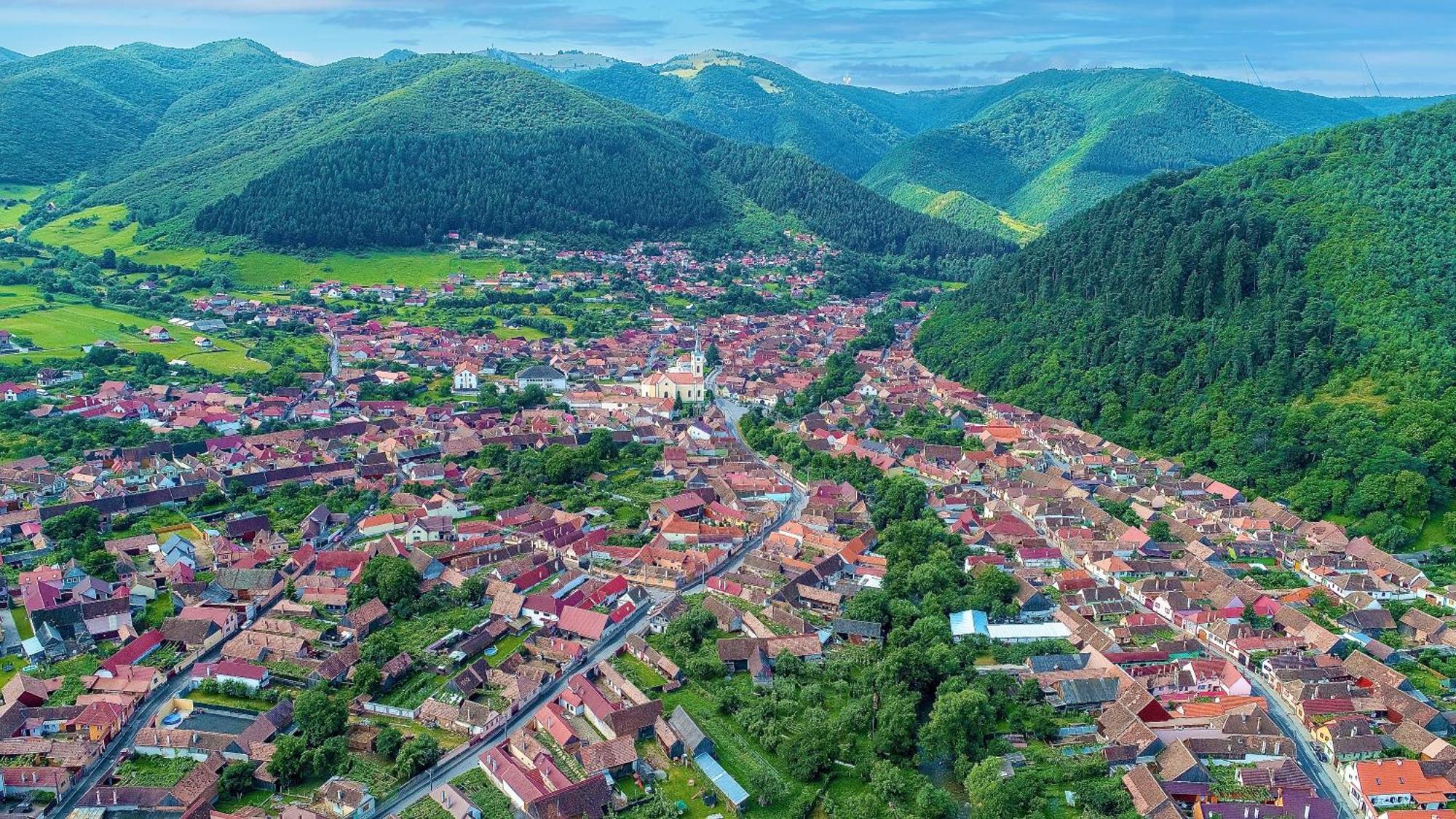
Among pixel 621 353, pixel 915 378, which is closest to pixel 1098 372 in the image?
pixel 915 378

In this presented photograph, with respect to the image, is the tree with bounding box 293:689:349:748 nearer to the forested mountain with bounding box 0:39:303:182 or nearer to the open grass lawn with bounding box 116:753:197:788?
the open grass lawn with bounding box 116:753:197:788

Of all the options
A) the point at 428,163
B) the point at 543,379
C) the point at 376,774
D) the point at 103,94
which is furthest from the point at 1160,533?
the point at 103,94

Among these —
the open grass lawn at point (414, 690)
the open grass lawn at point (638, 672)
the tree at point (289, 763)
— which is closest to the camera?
the tree at point (289, 763)

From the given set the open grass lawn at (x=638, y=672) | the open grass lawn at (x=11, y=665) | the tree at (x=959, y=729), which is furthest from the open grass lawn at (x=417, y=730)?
the tree at (x=959, y=729)

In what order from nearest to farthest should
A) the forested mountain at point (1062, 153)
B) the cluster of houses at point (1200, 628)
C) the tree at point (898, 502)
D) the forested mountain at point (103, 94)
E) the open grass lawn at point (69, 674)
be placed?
1. the cluster of houses at point (1200, 628)
2. the open grass lawn at point (69, 674)
3. the tree at point (898, 502)
4. the forested mountain at point (103, 94)
5. the forested mountain at point (1062, 153)

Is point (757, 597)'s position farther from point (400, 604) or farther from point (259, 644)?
point (259, 644)

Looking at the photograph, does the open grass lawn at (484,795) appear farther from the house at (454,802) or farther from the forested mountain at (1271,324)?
the forested mountain at (1271,324)

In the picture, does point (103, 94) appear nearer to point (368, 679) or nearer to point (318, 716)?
point (368, 679)

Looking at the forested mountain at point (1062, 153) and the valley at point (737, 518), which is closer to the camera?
the valley at point (737, 518)
